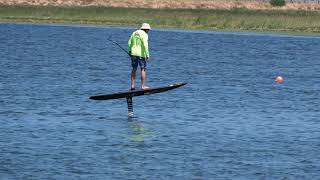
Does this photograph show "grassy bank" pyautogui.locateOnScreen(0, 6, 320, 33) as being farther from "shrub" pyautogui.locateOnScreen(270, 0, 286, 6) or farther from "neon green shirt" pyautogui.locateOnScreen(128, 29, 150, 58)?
"neon green shirt" pyautogui.locateOnScreen(128, 29, 150, 58)

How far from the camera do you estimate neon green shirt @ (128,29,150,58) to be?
3419 centimetres

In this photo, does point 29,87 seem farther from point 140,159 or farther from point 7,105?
point 140,159

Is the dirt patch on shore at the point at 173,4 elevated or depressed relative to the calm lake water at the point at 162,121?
depressed

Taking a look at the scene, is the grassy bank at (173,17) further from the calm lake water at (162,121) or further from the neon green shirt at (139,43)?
the neon green shirt at (139,43)

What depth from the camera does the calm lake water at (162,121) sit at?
2564cm

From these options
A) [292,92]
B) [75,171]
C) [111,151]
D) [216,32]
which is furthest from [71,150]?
[216,32]

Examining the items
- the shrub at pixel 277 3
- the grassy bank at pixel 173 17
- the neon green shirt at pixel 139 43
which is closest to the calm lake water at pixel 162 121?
the neon green shirt at pixel 139 43

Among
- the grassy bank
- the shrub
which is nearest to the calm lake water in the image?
the grassy bank

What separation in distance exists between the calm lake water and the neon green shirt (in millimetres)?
2021

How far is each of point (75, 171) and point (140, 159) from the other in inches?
87.7

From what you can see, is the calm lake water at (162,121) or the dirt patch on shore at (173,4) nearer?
the calm lake water at (162,121)

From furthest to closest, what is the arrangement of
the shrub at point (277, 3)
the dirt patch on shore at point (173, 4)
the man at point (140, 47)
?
the shrub at point (277, 3) < the dirt patch on shore at point (173, 4) < the man at point (140, 47)

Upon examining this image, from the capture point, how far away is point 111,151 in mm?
27422

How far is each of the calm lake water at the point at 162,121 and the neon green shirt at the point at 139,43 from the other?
202 centimetres
